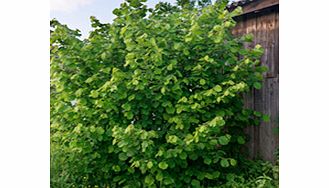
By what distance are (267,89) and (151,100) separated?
3.18 ft

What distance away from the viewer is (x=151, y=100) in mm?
2924

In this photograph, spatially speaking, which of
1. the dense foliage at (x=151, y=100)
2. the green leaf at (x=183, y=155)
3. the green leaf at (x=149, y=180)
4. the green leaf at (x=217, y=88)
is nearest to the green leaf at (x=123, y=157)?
the dense foliage at (x=151, y=100)

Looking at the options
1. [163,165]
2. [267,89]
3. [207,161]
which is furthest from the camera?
[267,89]

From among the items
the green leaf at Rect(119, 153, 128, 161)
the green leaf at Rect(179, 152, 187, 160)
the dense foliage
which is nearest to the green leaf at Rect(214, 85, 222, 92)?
the dense foliage

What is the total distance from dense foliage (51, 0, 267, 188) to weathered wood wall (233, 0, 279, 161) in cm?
12

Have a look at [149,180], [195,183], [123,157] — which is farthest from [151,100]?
[195,183]

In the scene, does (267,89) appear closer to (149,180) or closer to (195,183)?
(195,183)

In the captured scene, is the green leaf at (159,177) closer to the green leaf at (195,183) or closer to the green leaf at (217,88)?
the green leaf at (195,183)

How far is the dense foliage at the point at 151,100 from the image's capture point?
108 inches
